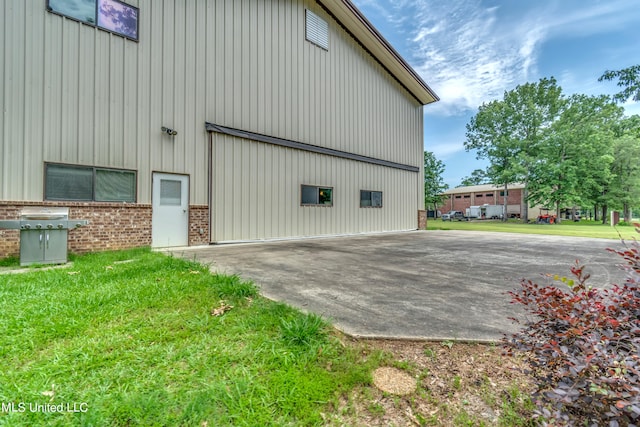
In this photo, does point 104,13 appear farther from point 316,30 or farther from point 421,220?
point 421,220

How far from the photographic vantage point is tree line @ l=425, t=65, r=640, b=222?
26.2 m

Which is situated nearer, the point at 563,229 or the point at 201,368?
the point at 201,368

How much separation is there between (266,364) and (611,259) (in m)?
8.56

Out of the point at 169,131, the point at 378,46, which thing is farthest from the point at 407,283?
the point at 378,46

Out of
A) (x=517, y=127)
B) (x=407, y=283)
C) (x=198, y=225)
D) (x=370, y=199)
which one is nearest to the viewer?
(x=407, y=283)

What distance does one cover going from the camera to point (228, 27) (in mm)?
9023

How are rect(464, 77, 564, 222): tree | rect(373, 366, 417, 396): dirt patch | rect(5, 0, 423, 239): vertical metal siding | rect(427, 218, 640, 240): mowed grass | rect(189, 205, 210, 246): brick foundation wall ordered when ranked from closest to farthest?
rect(373, 366, 417, 396): dirt patch, rect(5, 0, 423, 239): vertical metal siding, rect(189, 205, 210, 246): brick foundation wall, rect(427, 218, 640, 240): mowed grass, rect(464, 77, 564, 222): tree

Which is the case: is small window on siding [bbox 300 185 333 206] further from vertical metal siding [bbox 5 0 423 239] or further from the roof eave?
the roof eave

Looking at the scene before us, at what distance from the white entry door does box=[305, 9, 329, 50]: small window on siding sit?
309 inches

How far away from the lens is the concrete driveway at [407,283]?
8.80 ft

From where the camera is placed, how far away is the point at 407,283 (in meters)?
4.21

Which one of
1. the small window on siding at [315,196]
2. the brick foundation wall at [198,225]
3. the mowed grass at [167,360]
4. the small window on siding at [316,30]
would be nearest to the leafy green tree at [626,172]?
the small window on siding at [315,196]

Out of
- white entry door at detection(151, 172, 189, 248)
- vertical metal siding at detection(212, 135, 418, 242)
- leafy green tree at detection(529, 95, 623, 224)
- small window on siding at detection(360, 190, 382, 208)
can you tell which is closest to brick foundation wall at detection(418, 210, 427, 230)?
vertical metal siding at detection(212, 135, 418, 242)

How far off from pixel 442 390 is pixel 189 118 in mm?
8806
